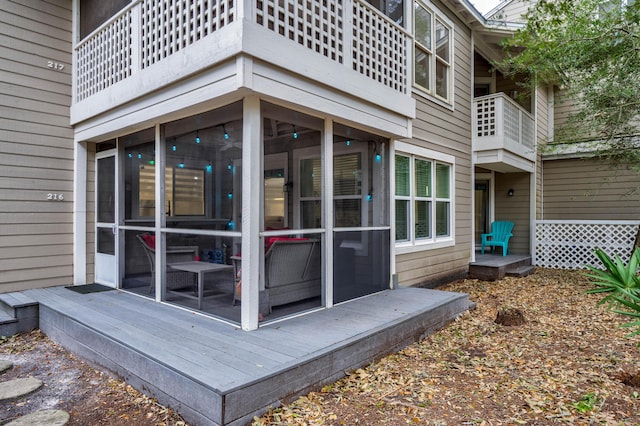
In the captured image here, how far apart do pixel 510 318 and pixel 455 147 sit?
3962 millimetres

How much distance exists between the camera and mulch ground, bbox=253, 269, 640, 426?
9.33 feet

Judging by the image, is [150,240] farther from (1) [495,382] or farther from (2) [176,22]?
(1) [495,382]

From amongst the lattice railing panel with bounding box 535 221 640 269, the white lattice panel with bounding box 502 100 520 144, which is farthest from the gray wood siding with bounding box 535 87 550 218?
the white lattice panel with bounding box 502 100 520 144

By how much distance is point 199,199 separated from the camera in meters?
4.38

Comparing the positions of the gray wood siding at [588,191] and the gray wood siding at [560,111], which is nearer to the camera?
the gray wood siding at [588,191]

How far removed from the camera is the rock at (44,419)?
2729 mm

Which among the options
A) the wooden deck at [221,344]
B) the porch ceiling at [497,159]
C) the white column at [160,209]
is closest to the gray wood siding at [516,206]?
the porch ceiling at [497,159]

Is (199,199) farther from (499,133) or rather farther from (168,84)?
(499,133)

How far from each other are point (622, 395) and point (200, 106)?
447 cm

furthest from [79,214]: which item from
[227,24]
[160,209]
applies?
[227,24]

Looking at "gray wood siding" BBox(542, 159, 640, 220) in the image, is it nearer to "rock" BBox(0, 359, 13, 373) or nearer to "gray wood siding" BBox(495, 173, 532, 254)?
"gray wood siding" BBox(495, 173, 532, 254)

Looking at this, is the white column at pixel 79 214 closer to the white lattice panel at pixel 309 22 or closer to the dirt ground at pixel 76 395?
the dirt ground at pixel 76 395

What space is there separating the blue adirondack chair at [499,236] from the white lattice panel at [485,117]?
3.19 m

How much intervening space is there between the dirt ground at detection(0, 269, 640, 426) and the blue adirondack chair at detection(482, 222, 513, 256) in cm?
555
